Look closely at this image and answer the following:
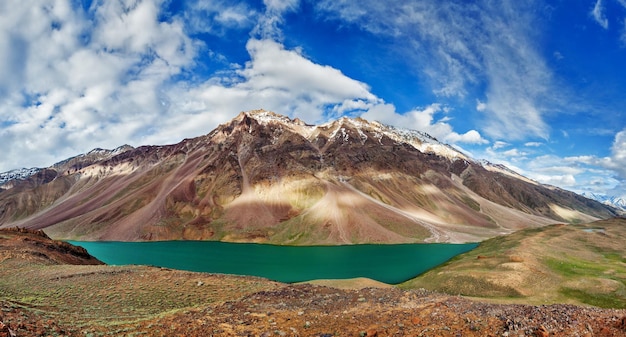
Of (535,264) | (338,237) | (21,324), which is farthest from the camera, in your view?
(338,237)

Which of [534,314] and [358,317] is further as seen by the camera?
[358,317]

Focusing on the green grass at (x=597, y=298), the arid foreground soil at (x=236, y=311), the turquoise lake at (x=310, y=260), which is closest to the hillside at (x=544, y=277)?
the green grass at (x=597, y=298)

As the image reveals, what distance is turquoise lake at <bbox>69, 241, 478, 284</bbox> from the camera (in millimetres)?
86812

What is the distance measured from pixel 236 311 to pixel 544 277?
178 ft

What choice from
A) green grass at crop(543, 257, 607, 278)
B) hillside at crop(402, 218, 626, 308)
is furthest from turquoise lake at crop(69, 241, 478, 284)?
green grass at crop(543, 257, 607, 278)

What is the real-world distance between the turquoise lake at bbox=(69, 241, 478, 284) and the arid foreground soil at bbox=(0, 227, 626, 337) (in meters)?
49.5

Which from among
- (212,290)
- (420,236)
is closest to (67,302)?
(212,290)

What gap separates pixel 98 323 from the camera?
18.3 meters

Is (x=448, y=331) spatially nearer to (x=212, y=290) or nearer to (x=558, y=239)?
(x=212, y=290)

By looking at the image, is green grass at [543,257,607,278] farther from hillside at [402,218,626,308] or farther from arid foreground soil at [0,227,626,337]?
arid foreground soil at [0,227,626,337]

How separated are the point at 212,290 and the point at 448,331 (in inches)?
762

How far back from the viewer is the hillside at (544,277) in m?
47.7

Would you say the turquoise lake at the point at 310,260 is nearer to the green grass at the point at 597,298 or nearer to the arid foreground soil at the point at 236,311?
the green grass at the point at 597,298

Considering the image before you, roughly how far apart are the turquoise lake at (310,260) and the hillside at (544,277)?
19023mm
